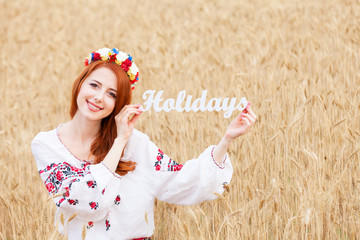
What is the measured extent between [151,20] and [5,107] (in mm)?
3847

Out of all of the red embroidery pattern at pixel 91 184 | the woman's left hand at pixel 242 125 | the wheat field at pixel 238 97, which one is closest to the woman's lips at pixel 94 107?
the red embroidery pattern at pixel 91 184

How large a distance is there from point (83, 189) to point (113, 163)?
0.61 feet

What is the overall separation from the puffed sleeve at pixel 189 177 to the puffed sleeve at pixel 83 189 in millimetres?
295

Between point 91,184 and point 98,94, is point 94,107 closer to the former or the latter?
point 98,94

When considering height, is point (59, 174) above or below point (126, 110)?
below

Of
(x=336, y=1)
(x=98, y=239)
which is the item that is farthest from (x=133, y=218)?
(x=336, y=1)

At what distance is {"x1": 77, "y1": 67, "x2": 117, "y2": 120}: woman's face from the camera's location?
7.97 feet

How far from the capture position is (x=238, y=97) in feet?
12.0

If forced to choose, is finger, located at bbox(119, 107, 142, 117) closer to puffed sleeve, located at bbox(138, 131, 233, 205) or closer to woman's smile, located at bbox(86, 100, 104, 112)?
woman's smile, located at bbox(86, 100, 104, 112)

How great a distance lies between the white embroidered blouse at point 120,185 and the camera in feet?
7.31

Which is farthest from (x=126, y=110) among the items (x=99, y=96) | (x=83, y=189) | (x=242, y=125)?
(x=242, y=125)

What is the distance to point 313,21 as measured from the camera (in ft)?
19.9

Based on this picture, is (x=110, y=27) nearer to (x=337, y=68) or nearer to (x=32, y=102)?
(x=32, y=102)

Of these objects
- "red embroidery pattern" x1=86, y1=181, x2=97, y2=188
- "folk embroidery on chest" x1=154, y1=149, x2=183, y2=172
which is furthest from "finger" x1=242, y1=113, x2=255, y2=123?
"red embroidery pattern" x1=86, y1=181, x2=97, y2=188
